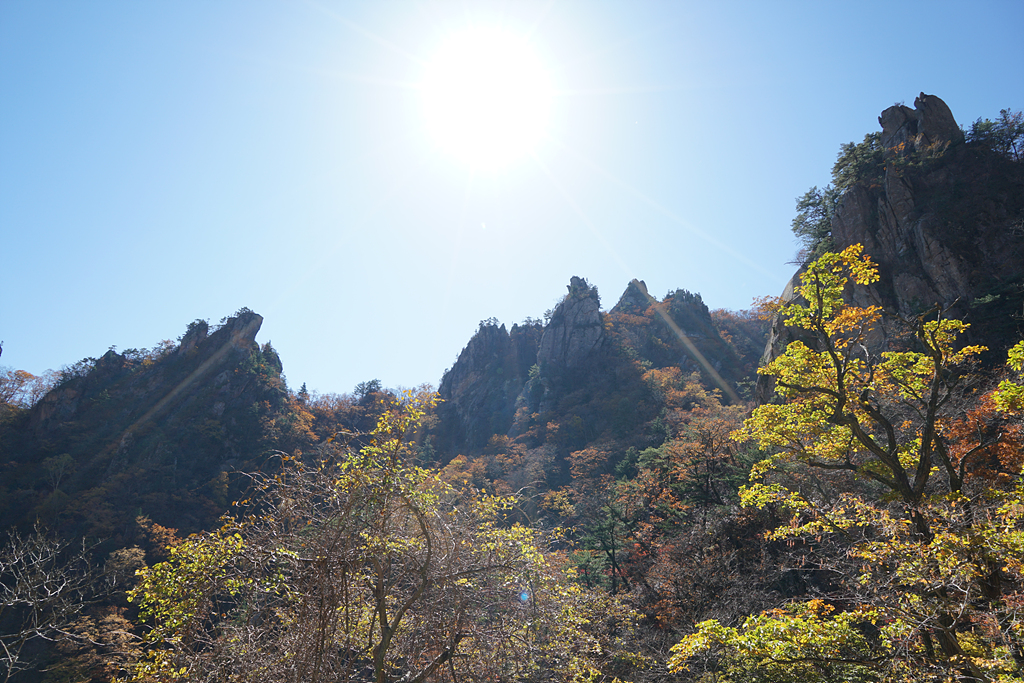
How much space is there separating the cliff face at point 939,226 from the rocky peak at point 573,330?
104 ft

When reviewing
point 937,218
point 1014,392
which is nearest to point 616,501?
point 1014,392

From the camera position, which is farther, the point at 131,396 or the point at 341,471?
the point at 131,396

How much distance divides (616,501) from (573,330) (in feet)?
120

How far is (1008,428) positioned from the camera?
11344 mm

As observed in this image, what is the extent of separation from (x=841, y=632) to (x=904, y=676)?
91 cm

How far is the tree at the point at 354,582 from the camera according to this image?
4180mm

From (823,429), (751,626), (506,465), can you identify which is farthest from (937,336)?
(506,465)

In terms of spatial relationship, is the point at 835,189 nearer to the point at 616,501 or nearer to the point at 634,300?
the point at 616,501

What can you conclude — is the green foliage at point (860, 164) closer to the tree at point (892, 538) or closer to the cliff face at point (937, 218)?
the cliff face at point (937, 218)

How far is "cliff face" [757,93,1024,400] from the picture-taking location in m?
18.4

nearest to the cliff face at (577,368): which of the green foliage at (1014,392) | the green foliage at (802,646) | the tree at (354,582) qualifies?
the green foliage at (802,646)

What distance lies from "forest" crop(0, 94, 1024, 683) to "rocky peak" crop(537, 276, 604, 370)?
65.9 inches

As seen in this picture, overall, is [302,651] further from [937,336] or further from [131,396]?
[131,396]

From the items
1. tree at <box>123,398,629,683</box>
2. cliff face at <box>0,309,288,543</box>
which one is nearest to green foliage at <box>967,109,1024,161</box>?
tree at <box>123,398,629,683</box>
